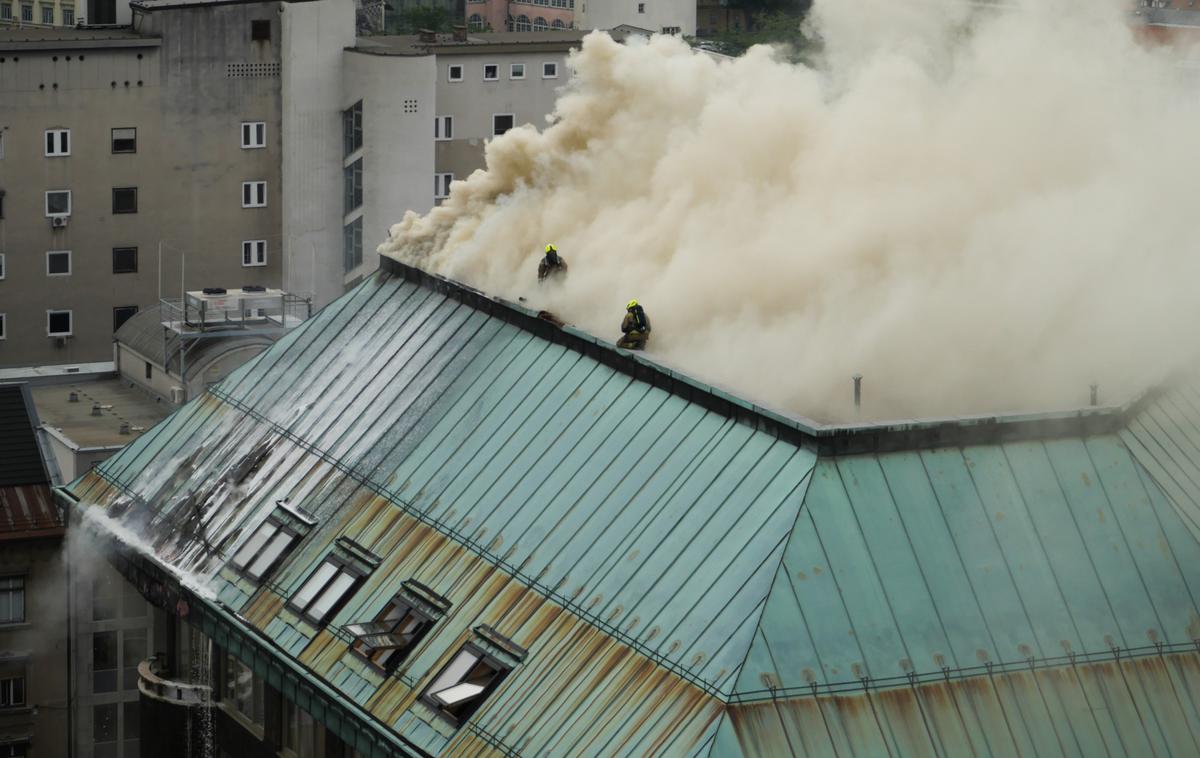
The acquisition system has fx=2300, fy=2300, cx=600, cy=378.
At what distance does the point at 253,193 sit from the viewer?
89.7 meters

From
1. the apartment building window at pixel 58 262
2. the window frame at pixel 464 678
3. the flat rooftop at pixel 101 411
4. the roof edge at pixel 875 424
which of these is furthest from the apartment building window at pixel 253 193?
the window frame at pixel 464 678

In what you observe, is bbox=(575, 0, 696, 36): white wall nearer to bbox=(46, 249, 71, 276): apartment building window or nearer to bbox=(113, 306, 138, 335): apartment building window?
bbox=(113, 306, 138, 335): apartment building window

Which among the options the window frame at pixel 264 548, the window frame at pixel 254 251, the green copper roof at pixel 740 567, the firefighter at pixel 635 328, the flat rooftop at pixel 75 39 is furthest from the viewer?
the window frame at pixel 254 251

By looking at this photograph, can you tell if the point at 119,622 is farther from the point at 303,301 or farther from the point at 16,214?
the point at 16,214

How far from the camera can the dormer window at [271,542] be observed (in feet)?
137

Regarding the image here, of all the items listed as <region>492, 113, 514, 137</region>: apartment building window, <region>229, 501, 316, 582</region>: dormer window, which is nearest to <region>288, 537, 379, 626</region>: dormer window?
<region>229, 501, 316, 582</region>: dormer window

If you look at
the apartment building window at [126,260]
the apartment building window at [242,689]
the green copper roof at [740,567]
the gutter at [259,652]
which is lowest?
the apartment building window at [242,689]

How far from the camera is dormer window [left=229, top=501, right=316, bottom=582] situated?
41.8m

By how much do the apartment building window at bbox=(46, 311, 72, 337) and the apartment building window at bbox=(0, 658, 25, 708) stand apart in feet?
104

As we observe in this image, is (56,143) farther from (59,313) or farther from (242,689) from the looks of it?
(242,689)

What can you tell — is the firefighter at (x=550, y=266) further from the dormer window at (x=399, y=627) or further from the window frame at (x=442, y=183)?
the window frame at (x=442, y=183)

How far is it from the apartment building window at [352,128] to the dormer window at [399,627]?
53273 mm

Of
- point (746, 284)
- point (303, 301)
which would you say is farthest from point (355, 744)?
point (303, 301)

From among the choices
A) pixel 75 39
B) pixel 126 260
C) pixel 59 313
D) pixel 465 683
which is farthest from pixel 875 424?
pixel 75 39
